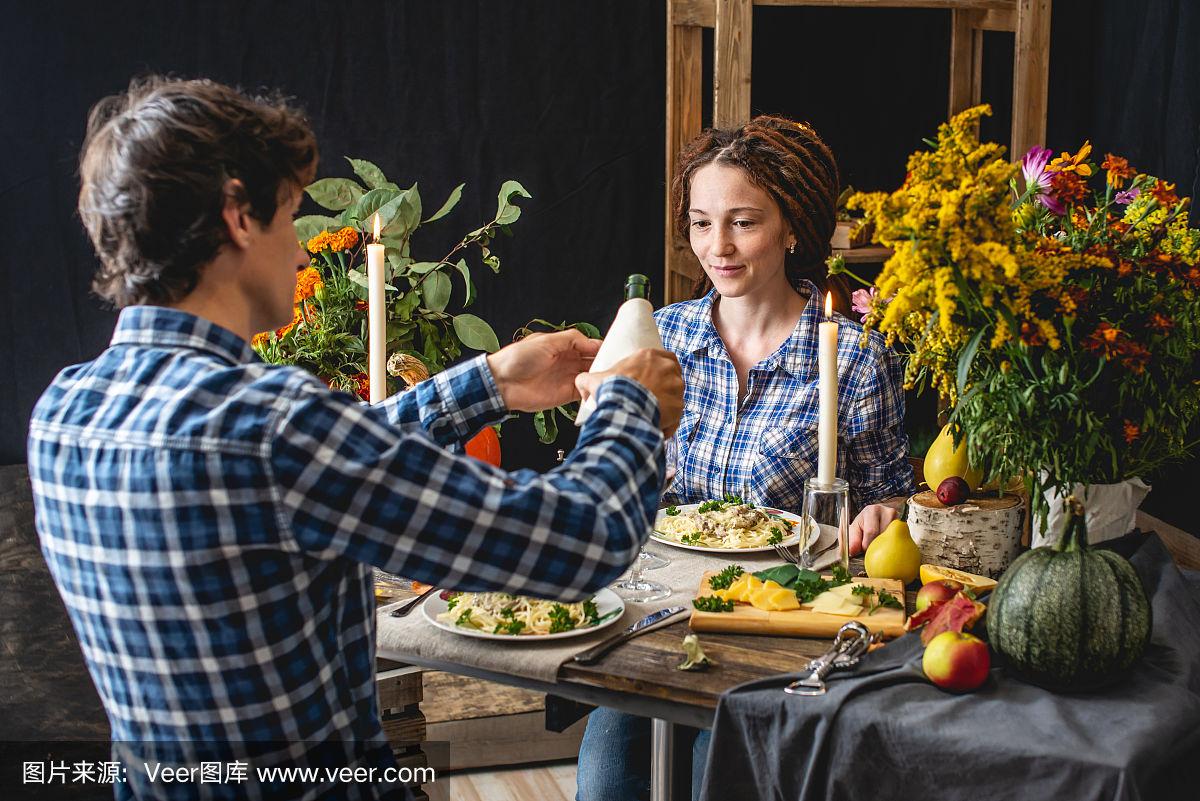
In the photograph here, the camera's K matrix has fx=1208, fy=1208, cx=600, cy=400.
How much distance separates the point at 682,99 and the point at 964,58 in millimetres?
731

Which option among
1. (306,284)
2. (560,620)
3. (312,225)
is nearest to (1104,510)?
(560,620)

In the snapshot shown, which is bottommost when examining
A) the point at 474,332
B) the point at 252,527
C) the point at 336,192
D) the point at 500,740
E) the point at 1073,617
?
the point at 500,740

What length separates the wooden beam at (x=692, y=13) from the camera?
287cm

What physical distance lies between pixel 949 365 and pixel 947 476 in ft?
0.75

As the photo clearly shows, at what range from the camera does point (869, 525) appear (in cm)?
181

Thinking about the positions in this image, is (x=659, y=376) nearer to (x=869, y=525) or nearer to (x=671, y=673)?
(x=671, y=673)

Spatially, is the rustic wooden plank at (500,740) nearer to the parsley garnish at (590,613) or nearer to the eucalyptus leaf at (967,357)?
the parsley garnish at (590,613)

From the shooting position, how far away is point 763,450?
7.35 ft

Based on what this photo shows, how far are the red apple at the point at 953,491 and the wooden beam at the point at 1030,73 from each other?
5.15ft

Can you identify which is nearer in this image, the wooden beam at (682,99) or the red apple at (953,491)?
the red apple at (953,491)

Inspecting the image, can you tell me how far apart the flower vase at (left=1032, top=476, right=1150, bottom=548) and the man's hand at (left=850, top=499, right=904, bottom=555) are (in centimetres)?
27

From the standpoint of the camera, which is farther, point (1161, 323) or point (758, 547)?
point (758, 547)

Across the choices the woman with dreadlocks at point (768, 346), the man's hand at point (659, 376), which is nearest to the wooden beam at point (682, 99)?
the woman with dreadlocks at point (768, 346)

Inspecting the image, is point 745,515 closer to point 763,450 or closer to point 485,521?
point 763,450
